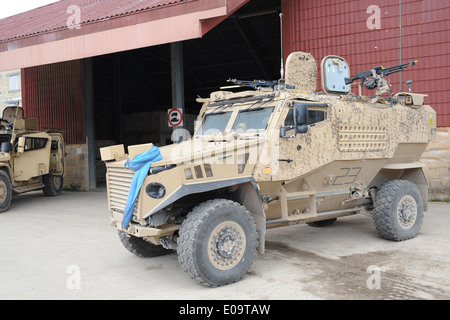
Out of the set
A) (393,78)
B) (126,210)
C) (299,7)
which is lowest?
(126,210)

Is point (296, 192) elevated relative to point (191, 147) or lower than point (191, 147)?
lower

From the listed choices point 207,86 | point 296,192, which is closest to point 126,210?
point 296,192

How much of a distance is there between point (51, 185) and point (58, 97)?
4148mm

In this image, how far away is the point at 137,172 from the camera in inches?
179

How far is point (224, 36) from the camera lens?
60.9 feet

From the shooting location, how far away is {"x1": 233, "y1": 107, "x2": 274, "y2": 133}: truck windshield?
5.39 metres

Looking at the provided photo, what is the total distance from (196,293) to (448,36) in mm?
9083

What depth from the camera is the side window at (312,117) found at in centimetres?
537

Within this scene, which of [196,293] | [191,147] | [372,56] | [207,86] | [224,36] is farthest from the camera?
[207,86]

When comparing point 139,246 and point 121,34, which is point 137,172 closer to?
point 139,246

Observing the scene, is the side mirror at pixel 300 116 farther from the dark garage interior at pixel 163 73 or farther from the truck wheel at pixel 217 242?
the dark garage interior at pixel 163 73

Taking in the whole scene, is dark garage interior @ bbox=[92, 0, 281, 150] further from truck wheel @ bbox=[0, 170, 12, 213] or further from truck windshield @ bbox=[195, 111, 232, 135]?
truck windshield @ bbox=[195, 111, 232, 135]

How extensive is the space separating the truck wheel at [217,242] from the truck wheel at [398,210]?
8.58 feet

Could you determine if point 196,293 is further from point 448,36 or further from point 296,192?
point 448,36
